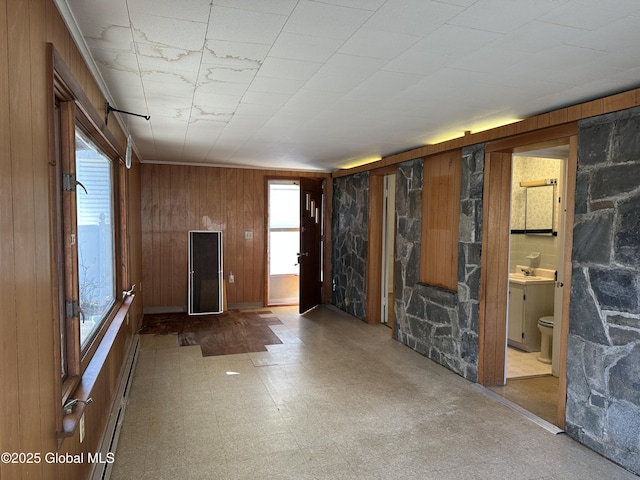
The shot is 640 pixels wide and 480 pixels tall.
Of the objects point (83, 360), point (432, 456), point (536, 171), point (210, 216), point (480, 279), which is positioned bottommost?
point (432, 456)

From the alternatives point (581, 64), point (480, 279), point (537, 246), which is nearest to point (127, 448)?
point (480, 279)

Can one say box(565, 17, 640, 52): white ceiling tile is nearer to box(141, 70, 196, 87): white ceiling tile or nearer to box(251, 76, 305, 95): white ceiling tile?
box(251, 76, 305, 95): white ceiling tile

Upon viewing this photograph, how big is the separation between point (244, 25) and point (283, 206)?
5717 millimetres

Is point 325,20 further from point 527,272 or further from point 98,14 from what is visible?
point 527,272

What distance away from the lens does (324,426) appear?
3.05 meters

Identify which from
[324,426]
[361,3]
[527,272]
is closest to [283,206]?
[527,272]

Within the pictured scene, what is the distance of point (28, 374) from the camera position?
1.32 meters

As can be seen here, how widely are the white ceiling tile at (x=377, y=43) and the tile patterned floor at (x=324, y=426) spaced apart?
2.28m

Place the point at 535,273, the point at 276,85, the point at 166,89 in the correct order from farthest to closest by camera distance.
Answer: the point at 535,273 → the point at 166,89 → the point at 276,85

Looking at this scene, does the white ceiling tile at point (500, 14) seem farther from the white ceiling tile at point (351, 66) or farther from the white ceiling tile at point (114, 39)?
the white ceiling tile at point (114, 39)

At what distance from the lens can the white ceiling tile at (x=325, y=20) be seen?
5.49ft

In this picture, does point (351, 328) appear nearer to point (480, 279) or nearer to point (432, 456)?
point (480, 279)

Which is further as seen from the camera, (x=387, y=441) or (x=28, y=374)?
(x=387, y=441)

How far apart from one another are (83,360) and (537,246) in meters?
4.92
